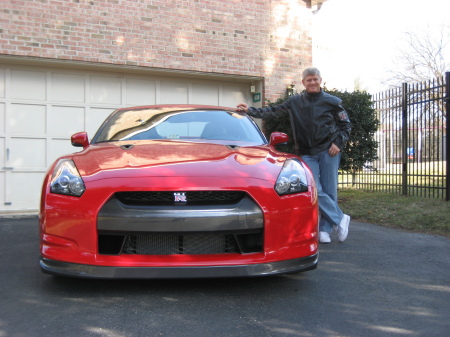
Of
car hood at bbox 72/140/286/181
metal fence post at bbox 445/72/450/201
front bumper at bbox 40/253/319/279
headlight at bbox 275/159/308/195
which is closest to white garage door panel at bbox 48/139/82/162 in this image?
car hood at bbox 72/140/286/181

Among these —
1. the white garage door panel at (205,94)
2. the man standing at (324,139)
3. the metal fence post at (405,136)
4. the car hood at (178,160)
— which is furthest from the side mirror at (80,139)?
the metal fence post at (405,136)

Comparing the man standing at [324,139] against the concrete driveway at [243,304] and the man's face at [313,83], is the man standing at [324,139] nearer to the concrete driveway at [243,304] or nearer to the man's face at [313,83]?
the man's face at [313,83]

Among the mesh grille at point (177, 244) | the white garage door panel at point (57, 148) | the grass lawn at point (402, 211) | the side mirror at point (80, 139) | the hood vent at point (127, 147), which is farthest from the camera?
the white garage door panel at point (57, 148)

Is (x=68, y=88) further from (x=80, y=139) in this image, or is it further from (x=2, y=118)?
(x=80, y=139)

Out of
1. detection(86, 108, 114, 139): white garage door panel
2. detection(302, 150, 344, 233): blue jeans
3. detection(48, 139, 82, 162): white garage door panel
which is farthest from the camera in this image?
detection(86, 108, 114, 139): white garage door panel

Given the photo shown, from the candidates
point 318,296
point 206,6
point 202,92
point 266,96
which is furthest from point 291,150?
point 318,296

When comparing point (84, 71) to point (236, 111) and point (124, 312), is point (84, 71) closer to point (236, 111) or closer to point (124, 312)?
point (236, 111)

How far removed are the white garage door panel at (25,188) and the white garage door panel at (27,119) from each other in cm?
70

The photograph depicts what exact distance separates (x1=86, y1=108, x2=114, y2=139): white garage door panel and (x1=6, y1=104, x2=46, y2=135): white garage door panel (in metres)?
0.71

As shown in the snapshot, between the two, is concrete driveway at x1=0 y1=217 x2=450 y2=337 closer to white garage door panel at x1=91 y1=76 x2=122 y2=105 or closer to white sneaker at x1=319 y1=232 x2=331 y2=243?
white sneaker at x1=319 y1=232 x2=331 y2=243

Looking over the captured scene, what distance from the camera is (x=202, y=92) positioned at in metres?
8.37

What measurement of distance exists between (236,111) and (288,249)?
212 centimetres

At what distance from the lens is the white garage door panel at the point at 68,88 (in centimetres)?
725

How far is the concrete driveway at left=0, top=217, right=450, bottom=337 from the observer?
2275 mm
